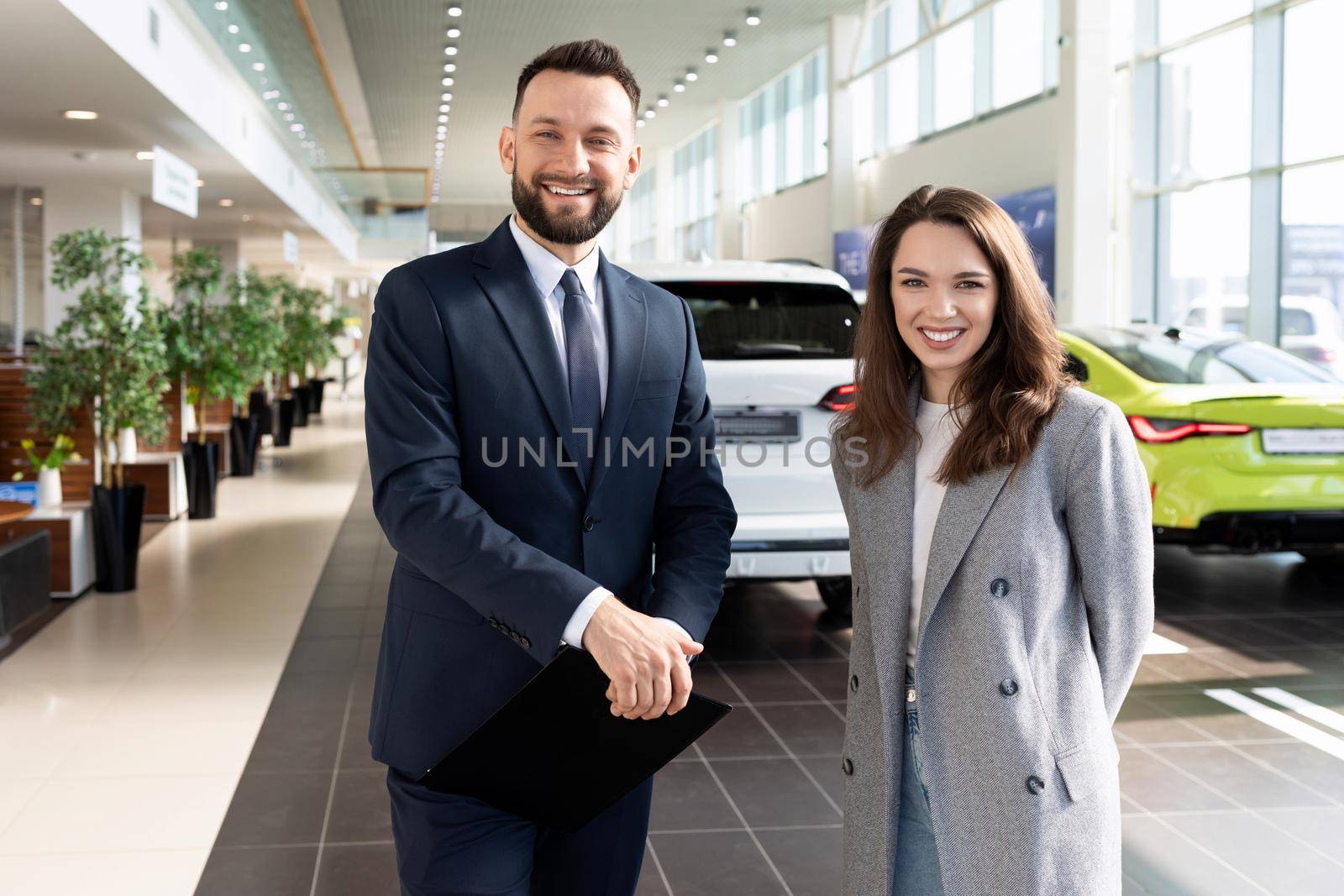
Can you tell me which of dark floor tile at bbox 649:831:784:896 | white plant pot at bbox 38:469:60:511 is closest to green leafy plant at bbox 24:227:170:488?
white plant pot at bbox 38:469:60:511

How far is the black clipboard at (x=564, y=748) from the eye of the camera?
1450 millimetres

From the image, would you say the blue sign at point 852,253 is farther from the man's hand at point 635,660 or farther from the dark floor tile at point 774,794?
the man's hand at point 635,660

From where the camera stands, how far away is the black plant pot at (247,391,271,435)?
13042 millimetres

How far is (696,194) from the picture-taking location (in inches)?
1098

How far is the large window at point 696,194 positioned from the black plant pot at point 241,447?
14282mm

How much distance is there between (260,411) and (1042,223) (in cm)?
832

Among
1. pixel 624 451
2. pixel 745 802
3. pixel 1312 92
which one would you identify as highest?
pixel 1312 92

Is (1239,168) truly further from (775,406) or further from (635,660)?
(635,660)

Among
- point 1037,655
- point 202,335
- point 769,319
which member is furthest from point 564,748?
point 202,335

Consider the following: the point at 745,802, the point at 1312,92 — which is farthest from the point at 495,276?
the point at 1312,92

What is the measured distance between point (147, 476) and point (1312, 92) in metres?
A: 9.41

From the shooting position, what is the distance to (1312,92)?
32.2ft

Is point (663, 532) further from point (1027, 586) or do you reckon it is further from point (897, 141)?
point (897, 141)

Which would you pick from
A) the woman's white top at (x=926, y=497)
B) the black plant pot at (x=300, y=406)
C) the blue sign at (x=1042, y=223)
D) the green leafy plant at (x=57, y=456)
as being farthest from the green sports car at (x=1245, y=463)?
the black plant pot at (x=300, y=406)
